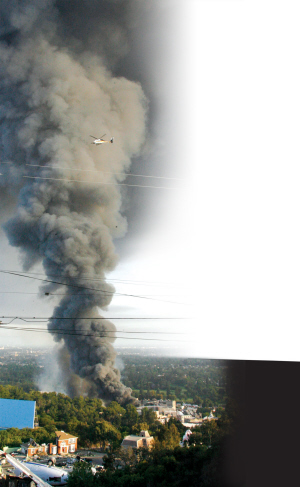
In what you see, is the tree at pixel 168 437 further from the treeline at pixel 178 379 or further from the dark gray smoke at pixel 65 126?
the dark gray smoke at pixel 65 126

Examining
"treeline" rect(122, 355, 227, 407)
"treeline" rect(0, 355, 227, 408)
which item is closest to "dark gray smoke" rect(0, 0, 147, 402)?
"treeline" rect(0, 355, 227, 408)

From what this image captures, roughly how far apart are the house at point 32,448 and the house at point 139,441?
1.31 m

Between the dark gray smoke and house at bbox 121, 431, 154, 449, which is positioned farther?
the dark gray smoke

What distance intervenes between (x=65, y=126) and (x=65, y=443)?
6.28 metres

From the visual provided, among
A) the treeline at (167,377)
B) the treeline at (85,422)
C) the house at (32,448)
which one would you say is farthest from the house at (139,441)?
the house at (32,448)

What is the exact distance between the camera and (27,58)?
27.1ft

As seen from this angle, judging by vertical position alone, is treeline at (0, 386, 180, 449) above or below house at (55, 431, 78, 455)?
above

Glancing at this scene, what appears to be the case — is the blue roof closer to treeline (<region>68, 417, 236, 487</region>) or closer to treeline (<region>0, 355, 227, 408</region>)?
treeline (<region>0, 355, 227, 408</region>)

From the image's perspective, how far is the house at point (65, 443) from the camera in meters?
5.93

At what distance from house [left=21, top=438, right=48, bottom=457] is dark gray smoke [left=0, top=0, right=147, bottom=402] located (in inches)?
79.3

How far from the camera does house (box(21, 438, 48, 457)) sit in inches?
230

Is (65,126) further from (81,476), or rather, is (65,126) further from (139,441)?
(81,476)

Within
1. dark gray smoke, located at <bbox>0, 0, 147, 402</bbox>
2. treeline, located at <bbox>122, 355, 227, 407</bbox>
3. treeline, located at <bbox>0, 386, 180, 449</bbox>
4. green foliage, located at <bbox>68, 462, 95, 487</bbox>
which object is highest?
dark gray smoke, located at <bbox>0, 0, 147, 402</bbox>

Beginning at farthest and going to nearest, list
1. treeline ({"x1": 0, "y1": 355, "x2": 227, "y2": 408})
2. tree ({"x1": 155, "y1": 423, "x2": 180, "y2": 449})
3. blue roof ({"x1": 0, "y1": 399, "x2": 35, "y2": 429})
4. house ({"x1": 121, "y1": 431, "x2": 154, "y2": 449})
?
blue roof ({"x1": 0, "y1": 399, "x2": 35, "y2": 429}), treeline ({"x1": 0, "y1": 355, "x2": 227, "y2": 408}), house ({"x1": 121, "y1": 431, "x2": 154, "y2": 449}), tree ({"x1": 155, "y1": 423, "x2": 180, "y2": 449})
